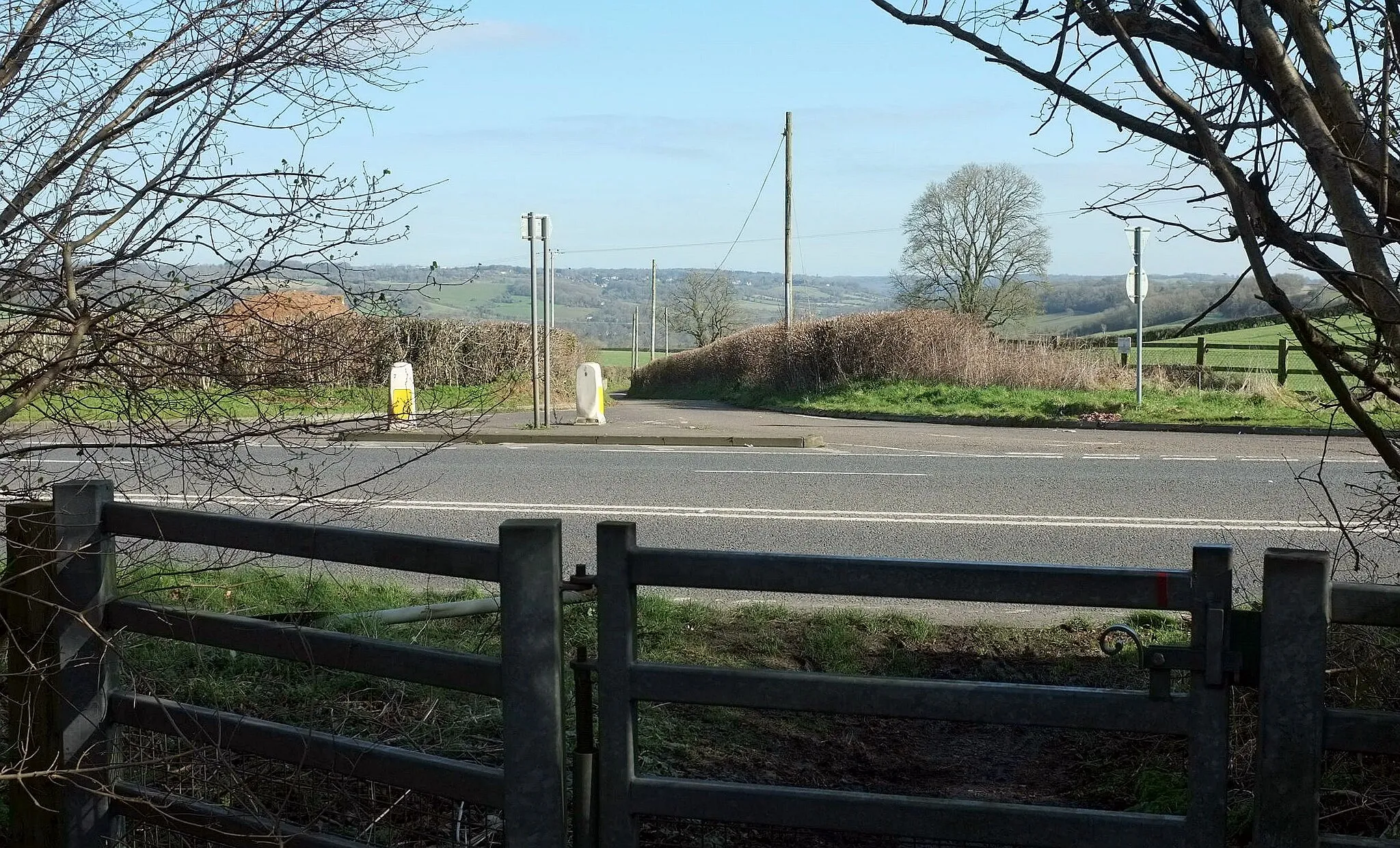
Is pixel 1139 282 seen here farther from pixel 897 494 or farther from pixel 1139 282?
pixel 897 494

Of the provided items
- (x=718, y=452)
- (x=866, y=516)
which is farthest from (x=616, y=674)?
(x=718, y=452)

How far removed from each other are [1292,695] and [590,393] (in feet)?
59.2

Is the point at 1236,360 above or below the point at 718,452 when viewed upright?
above

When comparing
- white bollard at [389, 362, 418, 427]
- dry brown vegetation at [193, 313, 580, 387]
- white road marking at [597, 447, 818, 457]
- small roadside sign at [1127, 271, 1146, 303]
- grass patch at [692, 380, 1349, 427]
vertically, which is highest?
small roadside sign at [1127, 271, 1146, 303]

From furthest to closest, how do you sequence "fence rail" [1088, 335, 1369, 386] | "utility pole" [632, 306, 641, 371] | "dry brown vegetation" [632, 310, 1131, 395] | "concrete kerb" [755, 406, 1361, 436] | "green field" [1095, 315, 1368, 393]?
"utility pole" [632, 306, 641, 371] < "green field" [1095, 315, 1368, 393] < "fence rail" [1088, 335, 1369, 386] < "dry brown vegetation" [632, 310, 1131, 395] < "concrete kerb" [755, 406, 1361, 436]

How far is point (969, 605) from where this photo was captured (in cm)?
702

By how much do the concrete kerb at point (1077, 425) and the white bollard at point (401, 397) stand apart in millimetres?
14709

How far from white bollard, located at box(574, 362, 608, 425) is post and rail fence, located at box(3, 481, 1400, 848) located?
54.2 ft

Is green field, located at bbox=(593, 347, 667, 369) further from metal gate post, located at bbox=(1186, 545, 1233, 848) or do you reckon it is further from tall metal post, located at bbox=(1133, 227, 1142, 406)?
metal gate post, located at bbox=(1186, 545, 1233, 848)

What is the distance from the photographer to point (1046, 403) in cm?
2283

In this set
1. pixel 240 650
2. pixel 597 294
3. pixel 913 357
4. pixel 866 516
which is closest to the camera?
pixel 240 650

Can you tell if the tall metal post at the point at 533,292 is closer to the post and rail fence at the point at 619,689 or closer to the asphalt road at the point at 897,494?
the asphalt road at the point at 897,494

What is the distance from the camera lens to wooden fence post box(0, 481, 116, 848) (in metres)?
3.33

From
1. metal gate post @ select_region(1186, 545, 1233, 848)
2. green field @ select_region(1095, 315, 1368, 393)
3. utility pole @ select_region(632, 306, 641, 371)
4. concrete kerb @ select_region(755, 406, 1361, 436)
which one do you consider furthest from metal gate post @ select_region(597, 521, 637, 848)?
utility pole @ select_region(632, 306, 641, 371)
